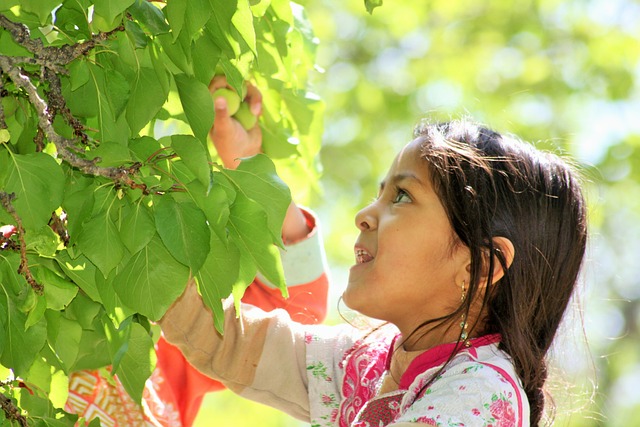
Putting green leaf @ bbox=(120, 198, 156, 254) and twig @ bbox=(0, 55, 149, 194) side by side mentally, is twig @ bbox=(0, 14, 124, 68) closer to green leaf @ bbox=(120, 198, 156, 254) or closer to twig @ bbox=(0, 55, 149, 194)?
twig @ bbox=(0, 55, 149, 194)

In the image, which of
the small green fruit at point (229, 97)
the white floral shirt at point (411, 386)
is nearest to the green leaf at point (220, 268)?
the white floral shirt at point (411, 386)

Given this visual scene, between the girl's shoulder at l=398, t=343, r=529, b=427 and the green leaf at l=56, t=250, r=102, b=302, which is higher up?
the green leaf at l=56, t=250, r=102, b=302

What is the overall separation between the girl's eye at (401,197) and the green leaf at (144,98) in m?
0.56

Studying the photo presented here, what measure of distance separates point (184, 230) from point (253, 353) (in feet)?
2.21

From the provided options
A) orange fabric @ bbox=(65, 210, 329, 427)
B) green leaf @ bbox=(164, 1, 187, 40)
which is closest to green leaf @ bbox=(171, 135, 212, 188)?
green leaf @ bbox=(164, 1, 187, 40)

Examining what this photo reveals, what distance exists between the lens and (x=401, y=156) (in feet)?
4.98

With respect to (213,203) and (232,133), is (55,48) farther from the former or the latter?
(232,133)

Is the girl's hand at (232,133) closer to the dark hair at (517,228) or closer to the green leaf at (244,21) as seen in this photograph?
the dark hair at (517,228)

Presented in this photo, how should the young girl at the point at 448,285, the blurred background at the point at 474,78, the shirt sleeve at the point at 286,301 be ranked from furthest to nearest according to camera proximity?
the blurred background at the point at 474,78 → the shirt sleeve at the point at 286,301 → the young girl at the point at 448,285

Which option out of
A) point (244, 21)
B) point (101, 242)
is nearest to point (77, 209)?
point (101, 242)

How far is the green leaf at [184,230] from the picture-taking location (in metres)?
0.92

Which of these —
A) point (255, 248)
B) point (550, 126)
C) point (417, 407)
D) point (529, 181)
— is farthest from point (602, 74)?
point (255, 248)

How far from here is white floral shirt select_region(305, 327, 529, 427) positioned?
4.20ft

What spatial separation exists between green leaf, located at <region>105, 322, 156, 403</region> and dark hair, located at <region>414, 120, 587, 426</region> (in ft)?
1.49
